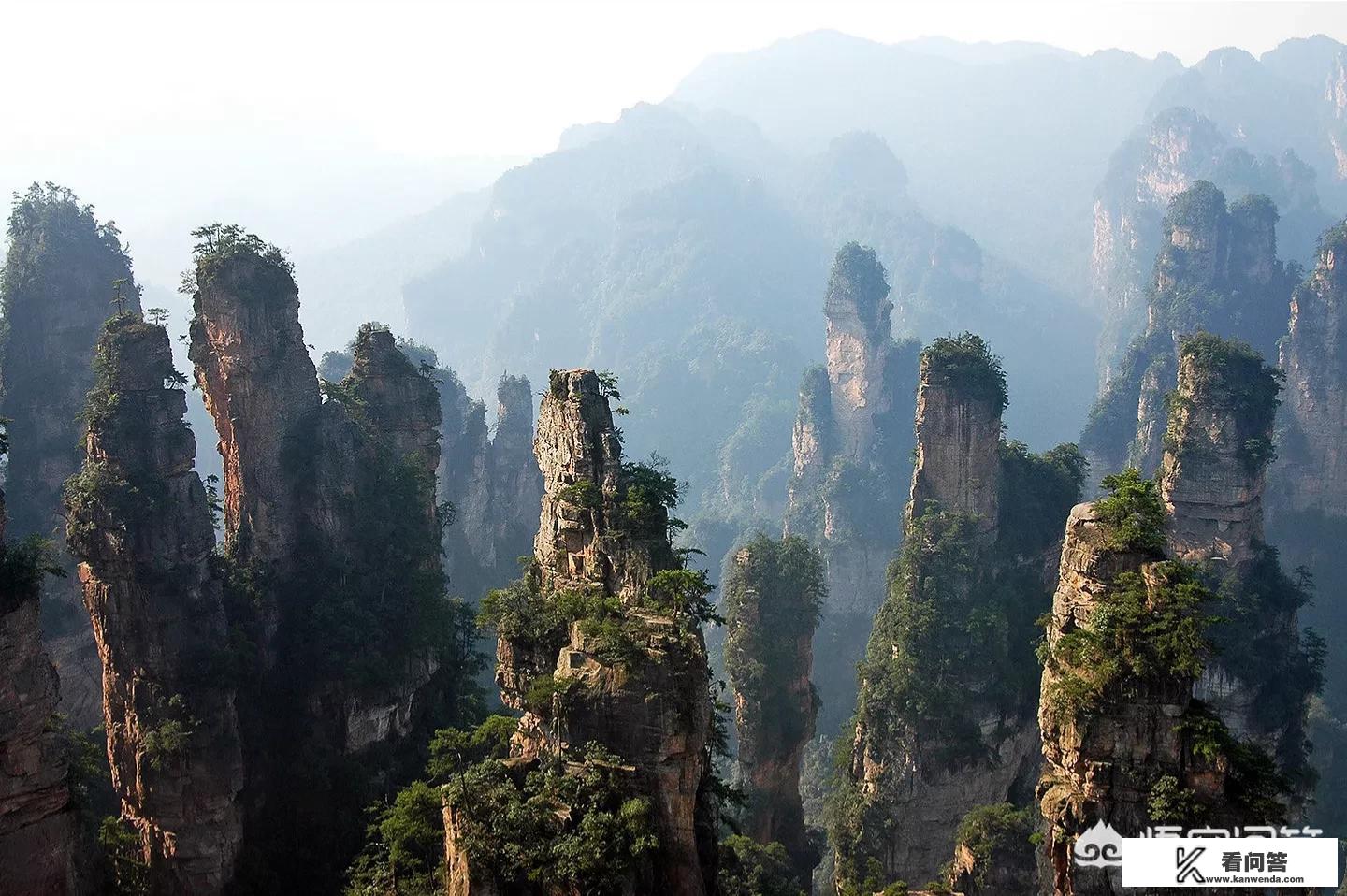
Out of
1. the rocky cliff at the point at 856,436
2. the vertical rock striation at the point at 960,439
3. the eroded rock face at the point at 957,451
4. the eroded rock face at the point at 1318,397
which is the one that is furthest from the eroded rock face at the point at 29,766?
the eroded rock face at the point at 1318,397

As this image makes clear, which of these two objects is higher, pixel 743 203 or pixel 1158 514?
pixel 743 203

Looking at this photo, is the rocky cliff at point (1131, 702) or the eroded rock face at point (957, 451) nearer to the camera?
the rocky cliff at point (1131, 702)

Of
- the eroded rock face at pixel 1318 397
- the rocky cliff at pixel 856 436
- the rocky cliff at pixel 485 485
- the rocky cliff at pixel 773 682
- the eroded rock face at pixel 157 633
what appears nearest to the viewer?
the eroded rock face at pixel 157 633

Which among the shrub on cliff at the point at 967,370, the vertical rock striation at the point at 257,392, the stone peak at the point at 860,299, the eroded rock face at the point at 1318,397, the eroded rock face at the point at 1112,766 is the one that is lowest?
the eroded rock face at the point at 1112,766

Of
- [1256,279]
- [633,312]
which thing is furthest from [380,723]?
[633,312]

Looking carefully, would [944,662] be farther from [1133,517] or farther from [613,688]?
[613,688]

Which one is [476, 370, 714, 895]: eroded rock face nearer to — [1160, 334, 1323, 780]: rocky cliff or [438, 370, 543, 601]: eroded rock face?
[1160, 334, 1323, 780]: rocky cliff

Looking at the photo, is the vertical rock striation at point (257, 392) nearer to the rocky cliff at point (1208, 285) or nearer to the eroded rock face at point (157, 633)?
the eroded rock face at point (157, 633)

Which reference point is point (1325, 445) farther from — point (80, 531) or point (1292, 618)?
point (80, 531)
